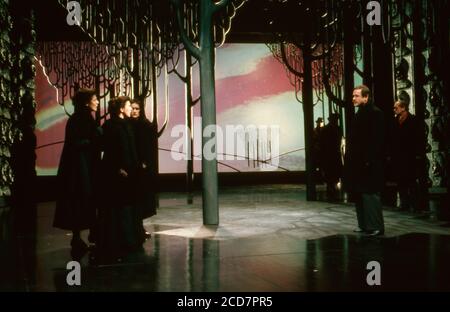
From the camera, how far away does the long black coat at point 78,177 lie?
614 centimetres

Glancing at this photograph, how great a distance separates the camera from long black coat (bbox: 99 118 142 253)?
20.2 ft

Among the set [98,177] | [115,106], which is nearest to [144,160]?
[98,177]

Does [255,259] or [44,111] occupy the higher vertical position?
[44,111]

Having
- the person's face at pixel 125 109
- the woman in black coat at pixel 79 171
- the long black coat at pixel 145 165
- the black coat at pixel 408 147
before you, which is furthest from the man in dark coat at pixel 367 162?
the woman in black coat at pixel 79 171

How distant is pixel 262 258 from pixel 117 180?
6.15 ft

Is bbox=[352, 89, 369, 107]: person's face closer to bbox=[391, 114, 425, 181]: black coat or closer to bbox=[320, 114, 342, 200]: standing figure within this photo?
bbox=[391, 114, 425, 181]: black coat

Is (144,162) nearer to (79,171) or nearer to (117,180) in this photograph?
(117,180)

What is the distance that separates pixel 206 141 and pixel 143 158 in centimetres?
143

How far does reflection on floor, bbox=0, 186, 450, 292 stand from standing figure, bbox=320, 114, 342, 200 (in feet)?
12.1

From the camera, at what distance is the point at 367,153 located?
281 inches

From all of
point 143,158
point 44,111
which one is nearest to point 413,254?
point 143,158

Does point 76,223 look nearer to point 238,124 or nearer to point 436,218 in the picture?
point 436,218

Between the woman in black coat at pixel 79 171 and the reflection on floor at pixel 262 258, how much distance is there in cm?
46

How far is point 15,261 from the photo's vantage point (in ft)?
19.5
